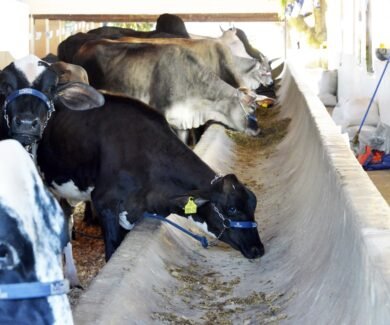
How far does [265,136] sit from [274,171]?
8.88 ft

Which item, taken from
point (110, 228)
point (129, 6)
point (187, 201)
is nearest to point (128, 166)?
point (110, 228)

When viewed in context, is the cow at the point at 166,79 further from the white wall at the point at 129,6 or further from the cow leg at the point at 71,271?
the white wall at the point at 129,6

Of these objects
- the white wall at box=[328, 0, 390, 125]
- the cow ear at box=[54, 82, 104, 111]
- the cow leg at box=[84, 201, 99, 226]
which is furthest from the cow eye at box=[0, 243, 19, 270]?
the white wall at box=[328, 0, 390, 125]

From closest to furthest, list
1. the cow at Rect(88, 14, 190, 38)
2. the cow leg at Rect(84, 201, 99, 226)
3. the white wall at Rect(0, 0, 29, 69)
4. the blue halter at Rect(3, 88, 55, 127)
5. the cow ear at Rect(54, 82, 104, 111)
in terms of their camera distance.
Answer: the blue halter at Rect(3, 88, 55, 127) → the cow ear at Rect(54, 82, 104, 111) → the cow leg at Rect(84, 201, 99, 226) → the cow at Rect(88, 14, 190, 38) → the white wall at Rect(0, 0, 29, 69)

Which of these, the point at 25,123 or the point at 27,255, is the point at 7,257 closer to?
the point at 27,255

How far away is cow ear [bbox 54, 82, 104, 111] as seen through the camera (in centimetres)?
738

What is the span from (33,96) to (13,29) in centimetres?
1723

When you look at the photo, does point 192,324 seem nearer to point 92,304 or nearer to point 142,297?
point 142,297

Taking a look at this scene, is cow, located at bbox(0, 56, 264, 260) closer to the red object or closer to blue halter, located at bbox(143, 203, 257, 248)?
blue halter, located at bbox(143, 203, 257, 248)

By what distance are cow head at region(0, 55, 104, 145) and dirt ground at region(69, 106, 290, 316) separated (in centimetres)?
134

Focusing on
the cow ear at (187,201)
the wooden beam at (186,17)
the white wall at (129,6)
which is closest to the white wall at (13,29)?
the white wall at (129,6)

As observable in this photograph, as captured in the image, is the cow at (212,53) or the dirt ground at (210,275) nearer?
the dirt ground at (210,275)

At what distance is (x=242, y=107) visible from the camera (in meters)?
12.4

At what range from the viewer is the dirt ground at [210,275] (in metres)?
6.12
